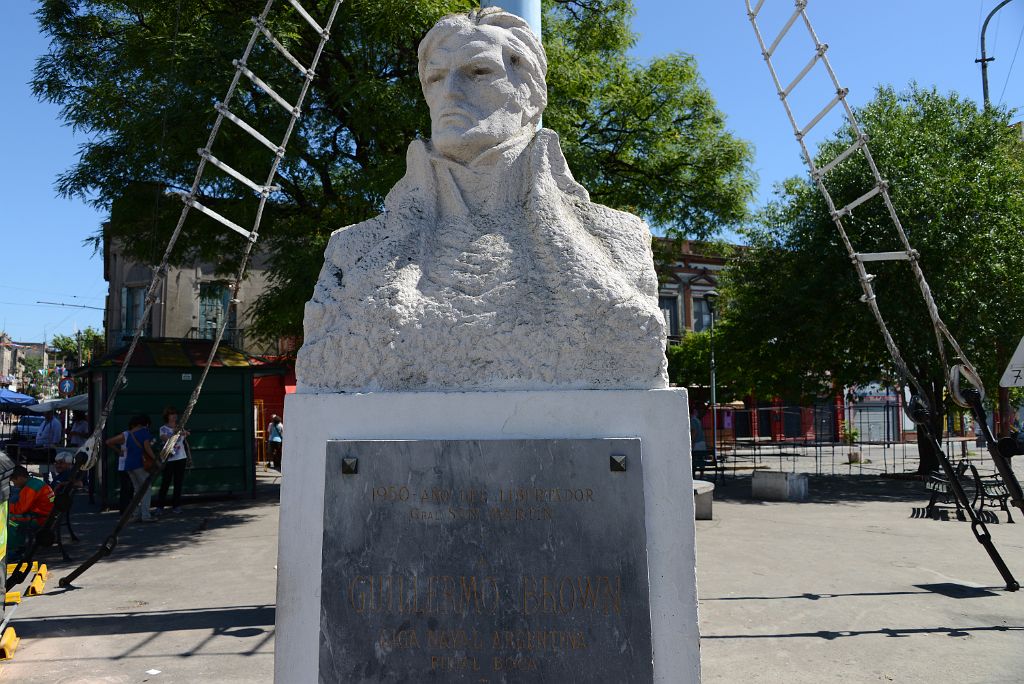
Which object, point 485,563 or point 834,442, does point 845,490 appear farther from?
point 485,563

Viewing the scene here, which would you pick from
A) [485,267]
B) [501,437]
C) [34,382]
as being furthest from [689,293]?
[34,382]

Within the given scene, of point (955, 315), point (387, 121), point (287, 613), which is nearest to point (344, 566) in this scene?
point (287, 613)

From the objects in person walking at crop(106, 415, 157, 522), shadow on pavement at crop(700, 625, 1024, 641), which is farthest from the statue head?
person walking at crop(106, 415, 157, 522)

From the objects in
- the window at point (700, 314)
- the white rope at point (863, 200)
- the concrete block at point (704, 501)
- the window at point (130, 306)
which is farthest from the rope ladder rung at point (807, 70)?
the window at point (700, 314)

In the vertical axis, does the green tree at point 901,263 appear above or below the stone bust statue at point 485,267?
above

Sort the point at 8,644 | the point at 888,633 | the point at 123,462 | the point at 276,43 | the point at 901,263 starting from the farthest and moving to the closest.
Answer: the point at 901,263 < the point at 123,462 < the point at 888,633 < the point at 8,644 < the point at 276,43

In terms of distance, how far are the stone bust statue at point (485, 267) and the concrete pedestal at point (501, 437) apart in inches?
3.1

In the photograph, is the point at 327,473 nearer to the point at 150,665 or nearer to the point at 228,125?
the point at 150,665

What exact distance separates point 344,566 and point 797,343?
53.2 feet

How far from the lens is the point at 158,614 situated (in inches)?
266

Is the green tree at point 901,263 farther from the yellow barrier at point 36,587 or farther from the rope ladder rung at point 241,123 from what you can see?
the yellow barrier at point 36,587

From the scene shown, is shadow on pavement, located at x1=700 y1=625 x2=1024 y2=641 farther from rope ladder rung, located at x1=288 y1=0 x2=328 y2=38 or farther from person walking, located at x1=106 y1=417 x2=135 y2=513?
person walking, located at x1=106 y1=417 x2=135 y2=513

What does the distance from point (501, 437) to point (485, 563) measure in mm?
384

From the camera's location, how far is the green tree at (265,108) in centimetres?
1023
